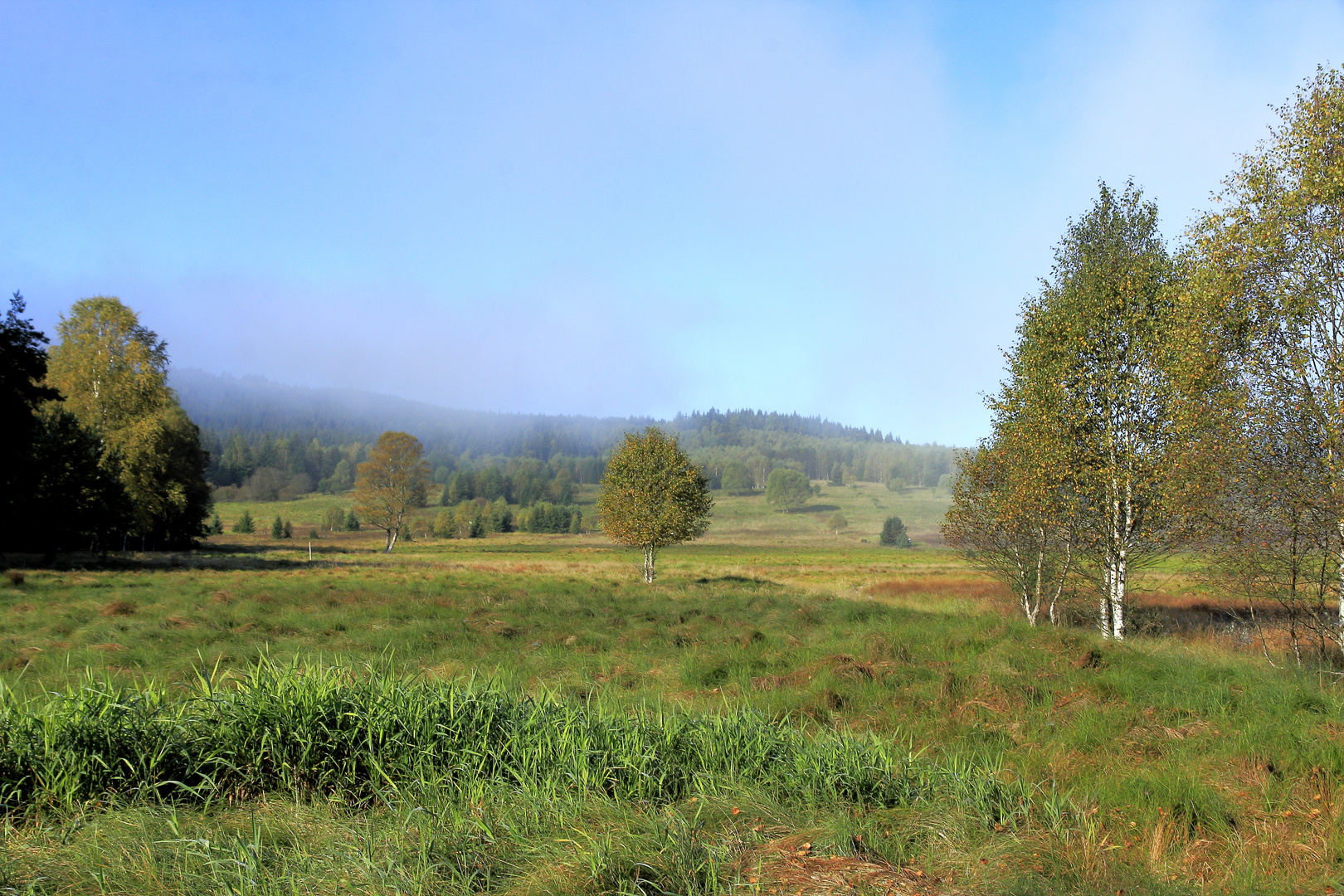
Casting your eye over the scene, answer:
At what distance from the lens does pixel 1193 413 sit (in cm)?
1412

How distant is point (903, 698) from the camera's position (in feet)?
32.4

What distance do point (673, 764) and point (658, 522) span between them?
33366mm

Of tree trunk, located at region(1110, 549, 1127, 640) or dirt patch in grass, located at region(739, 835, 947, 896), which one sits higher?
dirt patch in grass, located at region(739, 835, 947, 896)

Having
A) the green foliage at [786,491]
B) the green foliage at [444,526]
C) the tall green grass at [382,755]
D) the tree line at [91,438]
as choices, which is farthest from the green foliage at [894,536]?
the tall green grass at [382,755]

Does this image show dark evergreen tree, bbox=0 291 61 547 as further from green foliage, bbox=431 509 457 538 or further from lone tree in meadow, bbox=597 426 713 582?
green foliage, bbox=431 509 457 538

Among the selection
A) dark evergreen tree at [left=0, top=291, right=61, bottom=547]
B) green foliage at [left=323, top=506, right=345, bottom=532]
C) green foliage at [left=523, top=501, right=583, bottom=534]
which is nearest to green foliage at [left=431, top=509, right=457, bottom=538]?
green foliage at [left=323, top=506, right=345, bottom=532]

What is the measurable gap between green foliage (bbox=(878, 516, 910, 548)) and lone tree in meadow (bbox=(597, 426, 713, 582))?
81923 mm

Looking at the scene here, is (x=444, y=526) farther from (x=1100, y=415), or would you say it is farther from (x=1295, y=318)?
(x=1295, y=318)

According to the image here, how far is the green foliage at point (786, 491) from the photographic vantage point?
172250 mm

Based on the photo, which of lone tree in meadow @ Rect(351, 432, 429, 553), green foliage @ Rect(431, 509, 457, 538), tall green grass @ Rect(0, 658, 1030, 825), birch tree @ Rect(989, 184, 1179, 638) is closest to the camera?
tall green grass @ Rect(0, 658, 1030, 825)

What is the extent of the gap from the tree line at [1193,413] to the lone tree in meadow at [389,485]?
6432 centimetres

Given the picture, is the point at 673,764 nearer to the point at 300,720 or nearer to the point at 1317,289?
the point at 300,720

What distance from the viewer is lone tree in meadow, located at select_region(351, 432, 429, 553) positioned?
240ft

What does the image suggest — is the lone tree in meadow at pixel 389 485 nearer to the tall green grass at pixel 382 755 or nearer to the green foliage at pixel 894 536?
the tall green grass at pixel 382 755
